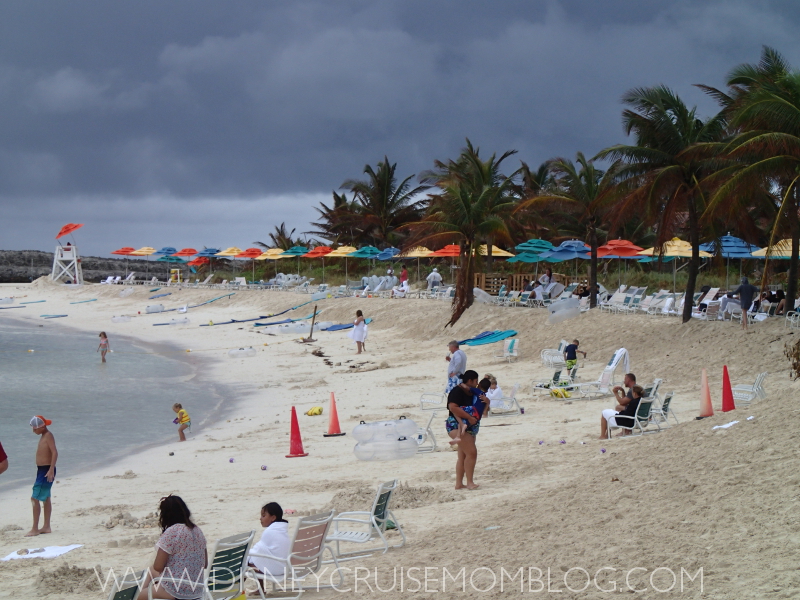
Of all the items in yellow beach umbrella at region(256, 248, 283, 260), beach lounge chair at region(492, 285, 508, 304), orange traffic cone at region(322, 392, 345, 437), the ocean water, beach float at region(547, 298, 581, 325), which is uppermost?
yellow beach umbrella at region(256, 248, 283, 260)

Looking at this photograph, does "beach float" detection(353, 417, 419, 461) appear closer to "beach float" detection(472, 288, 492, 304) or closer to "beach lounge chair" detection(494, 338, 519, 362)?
"beach lounge chair" detection(494, 338, 519, 362)

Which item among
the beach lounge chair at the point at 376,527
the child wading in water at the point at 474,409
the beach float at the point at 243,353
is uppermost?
the child wading in water at the point at 474,409

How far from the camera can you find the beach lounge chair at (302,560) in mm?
5516

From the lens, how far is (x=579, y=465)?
8.72 meters

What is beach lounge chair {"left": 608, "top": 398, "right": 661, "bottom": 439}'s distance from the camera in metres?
10.2

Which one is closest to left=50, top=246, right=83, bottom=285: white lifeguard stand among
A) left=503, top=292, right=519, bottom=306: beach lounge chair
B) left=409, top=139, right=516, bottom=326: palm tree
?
left=409, top=139, right=516, bottom=326: palm tree

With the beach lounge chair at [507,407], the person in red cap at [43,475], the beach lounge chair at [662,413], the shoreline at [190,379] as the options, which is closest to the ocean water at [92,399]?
the shoreline at [190,379]

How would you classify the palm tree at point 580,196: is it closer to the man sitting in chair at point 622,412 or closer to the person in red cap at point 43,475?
the man sitting in chair at point 622,412

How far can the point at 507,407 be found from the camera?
535 inches

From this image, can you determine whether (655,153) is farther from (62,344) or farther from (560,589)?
(62,344)

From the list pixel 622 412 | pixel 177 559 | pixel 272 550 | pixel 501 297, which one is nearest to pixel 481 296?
pixel 501 297

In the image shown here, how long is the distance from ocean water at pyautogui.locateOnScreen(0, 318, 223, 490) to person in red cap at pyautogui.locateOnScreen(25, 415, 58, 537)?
3.37 metres

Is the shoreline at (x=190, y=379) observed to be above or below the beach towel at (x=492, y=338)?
below

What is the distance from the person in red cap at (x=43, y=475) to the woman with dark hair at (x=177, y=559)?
152 inches
